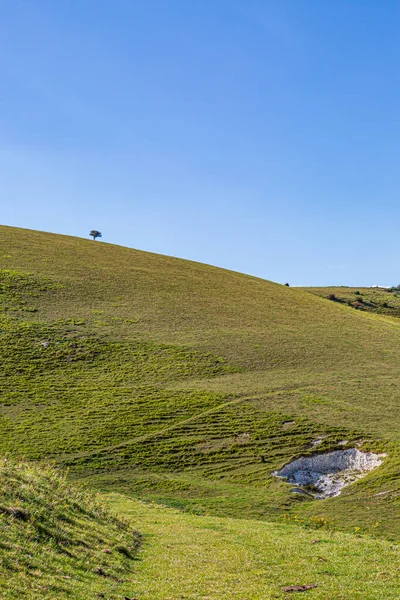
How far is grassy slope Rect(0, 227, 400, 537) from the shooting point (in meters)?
34.8

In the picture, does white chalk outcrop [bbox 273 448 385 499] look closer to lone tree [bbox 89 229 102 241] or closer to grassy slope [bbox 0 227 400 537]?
grassy slope [bbox 0 227 400 537]

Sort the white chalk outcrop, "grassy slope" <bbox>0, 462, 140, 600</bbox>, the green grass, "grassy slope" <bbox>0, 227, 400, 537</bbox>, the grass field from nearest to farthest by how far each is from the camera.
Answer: "grassy slope" <bbox>0, 462, 140, 600</bbox> < the green grass < the grass field < "grassy slope" <bbox>0, 227, 400, 537</bbox> < the white chalk outcrop

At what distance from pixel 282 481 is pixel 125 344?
29.6m

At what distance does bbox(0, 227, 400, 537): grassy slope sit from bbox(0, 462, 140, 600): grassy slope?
1284cm

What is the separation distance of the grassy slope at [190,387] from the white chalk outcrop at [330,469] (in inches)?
39.5

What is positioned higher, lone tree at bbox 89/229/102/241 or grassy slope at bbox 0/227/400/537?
lone tree at bbox 89/229/102/241

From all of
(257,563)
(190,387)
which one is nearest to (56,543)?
(257,563)

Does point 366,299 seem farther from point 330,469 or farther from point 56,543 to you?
point 56,543

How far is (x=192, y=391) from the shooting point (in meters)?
48.9

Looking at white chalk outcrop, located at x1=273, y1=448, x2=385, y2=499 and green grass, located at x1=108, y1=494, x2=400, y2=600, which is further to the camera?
white chalk outcrop, located at x1=273, y1=448, x2=385, y2=499

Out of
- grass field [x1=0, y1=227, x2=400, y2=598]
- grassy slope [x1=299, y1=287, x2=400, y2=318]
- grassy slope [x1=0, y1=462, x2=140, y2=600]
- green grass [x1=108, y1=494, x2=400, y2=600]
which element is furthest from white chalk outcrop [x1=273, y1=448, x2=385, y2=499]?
grassy slope [x1=299, y1=287, x2=400, y2=318]

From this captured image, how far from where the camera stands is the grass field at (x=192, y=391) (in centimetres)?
3366

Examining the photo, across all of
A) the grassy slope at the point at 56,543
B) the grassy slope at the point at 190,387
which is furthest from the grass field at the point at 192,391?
the grassy slope at the point at 56,543

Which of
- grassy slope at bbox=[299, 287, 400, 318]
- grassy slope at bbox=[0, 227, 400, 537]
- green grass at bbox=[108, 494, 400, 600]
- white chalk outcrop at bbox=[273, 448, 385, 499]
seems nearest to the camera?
green grass at bbox=[108, 494, 400, 600]
